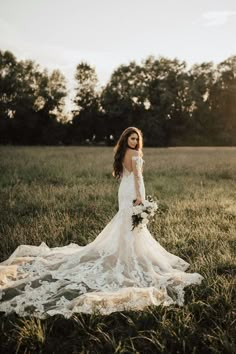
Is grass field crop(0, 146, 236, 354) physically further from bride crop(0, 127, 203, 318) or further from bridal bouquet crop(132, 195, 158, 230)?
bridal bouquet crop(132, 195, 158, 230)

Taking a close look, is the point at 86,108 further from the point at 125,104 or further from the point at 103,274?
the point at 103,274

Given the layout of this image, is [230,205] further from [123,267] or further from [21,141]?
[21,141]

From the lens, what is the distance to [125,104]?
2283 inches

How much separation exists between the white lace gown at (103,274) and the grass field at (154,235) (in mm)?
197

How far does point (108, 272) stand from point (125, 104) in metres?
54.2

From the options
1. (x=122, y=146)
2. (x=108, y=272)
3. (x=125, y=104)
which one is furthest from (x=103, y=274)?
(x=125, y=104)

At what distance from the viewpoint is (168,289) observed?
16.7 ft

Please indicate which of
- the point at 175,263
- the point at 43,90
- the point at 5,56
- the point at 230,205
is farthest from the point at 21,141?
the point at 175,263

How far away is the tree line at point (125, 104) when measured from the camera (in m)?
54.3

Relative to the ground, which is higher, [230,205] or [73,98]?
[73,98]

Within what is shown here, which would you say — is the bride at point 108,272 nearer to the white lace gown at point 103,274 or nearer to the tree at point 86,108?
the white lace gown at point 103,274

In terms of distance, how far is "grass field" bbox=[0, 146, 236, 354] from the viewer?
3.89 metres

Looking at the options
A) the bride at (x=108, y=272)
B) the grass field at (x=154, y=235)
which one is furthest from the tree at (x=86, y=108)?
the bride at (x=108, y=272)

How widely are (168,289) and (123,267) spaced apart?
836 mm
